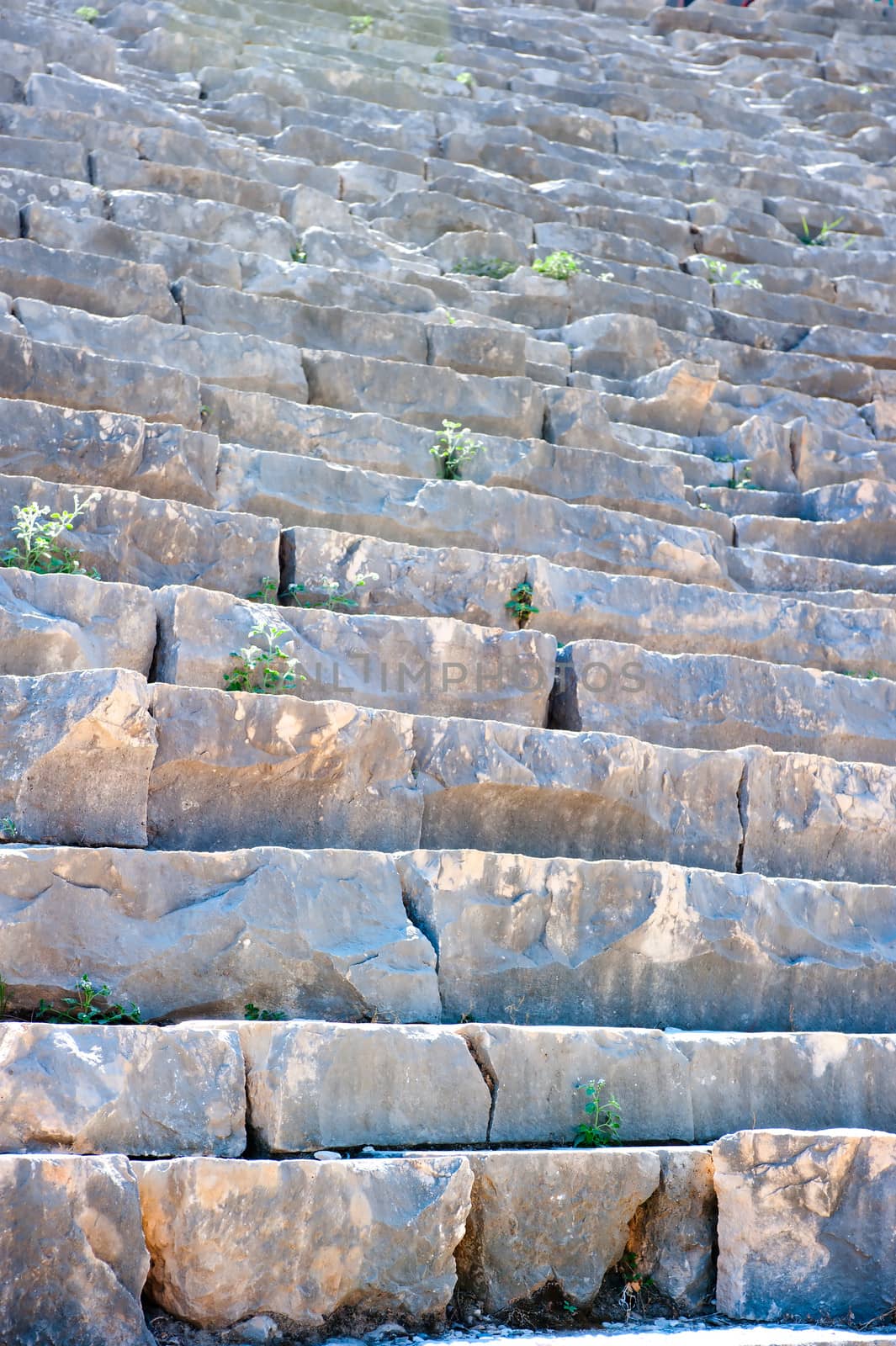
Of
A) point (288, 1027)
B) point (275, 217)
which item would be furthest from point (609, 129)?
point (288, 1027)

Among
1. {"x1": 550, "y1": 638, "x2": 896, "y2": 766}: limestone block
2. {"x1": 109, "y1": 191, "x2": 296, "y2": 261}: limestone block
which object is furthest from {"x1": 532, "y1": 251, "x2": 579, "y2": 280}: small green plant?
{"x1": 550, "y1": 638, "x2": 896, "y2": 766}: limestone block

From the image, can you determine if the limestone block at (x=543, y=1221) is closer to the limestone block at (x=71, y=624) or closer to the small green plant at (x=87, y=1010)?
the small green plant at (x=87, y=1010)

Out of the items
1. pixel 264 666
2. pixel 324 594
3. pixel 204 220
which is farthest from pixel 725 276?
pixel 264 666

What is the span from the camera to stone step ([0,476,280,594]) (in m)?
5.08

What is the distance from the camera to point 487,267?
8.90 m

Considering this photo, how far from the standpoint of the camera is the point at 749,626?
20.5ft

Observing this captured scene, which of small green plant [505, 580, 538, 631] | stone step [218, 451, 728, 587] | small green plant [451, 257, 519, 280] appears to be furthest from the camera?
small green plant [451, 257, 519, 280]

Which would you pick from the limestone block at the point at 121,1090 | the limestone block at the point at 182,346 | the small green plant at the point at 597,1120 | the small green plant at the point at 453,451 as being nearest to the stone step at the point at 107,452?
the limestone block at the point at 182,346

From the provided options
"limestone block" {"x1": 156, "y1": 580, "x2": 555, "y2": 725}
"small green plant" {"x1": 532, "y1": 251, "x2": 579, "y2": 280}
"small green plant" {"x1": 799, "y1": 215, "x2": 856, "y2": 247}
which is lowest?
"limestone block" {"x1": 156, "y1": 580, "x2": 555, "y2": 725}

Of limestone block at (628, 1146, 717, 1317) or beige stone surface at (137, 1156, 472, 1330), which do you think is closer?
beige stone surface at (137, 1156, 472, 1330)

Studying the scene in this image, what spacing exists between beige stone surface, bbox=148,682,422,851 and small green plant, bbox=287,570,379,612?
98 centimetres

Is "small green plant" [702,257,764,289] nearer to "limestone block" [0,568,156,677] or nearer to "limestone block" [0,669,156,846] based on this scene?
"limestone block" [0,568,156,677]

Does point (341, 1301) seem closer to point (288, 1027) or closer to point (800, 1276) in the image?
point (288, 1027)

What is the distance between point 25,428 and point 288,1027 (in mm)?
3058
